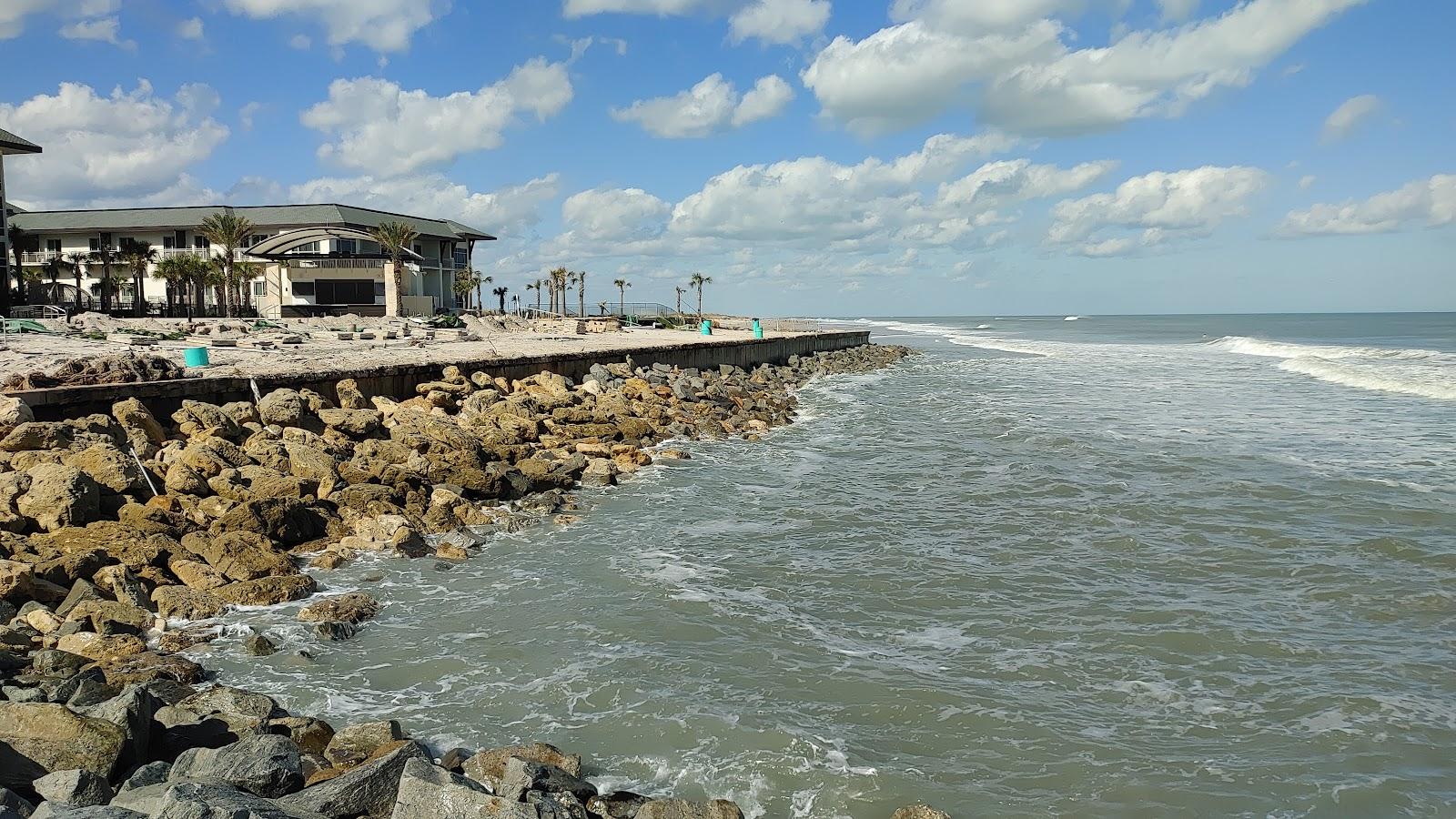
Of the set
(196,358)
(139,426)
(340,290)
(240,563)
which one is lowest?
(240,563)

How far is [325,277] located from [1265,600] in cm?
4755

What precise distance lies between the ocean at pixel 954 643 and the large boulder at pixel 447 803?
132 cm

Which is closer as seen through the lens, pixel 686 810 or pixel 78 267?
pixel 686 810

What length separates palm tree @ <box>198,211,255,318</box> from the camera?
143ft

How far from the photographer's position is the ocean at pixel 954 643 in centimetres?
668

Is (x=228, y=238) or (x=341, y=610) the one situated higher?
(x=228, y=238)

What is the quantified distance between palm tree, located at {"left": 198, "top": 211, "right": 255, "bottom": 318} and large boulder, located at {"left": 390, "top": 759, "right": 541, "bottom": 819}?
142ft

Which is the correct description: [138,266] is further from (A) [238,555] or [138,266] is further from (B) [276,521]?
(A) [238,555]

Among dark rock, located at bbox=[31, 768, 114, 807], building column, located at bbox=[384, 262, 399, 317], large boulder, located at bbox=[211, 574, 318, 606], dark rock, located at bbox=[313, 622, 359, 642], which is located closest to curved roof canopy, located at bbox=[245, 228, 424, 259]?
building column, located at bbox=[384, 262, 399, 317]

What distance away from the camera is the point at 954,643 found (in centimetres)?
902

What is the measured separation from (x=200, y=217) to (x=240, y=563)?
54.8m

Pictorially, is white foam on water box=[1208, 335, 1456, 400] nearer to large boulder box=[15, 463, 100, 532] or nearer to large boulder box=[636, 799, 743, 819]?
large boulder box=[636, 799, 743, 819]

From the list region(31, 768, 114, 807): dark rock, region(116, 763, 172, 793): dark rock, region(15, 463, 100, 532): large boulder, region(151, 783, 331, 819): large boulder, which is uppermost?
region(15, 463, 100, 532): large boulder

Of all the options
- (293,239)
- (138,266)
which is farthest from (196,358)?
(138,266)
